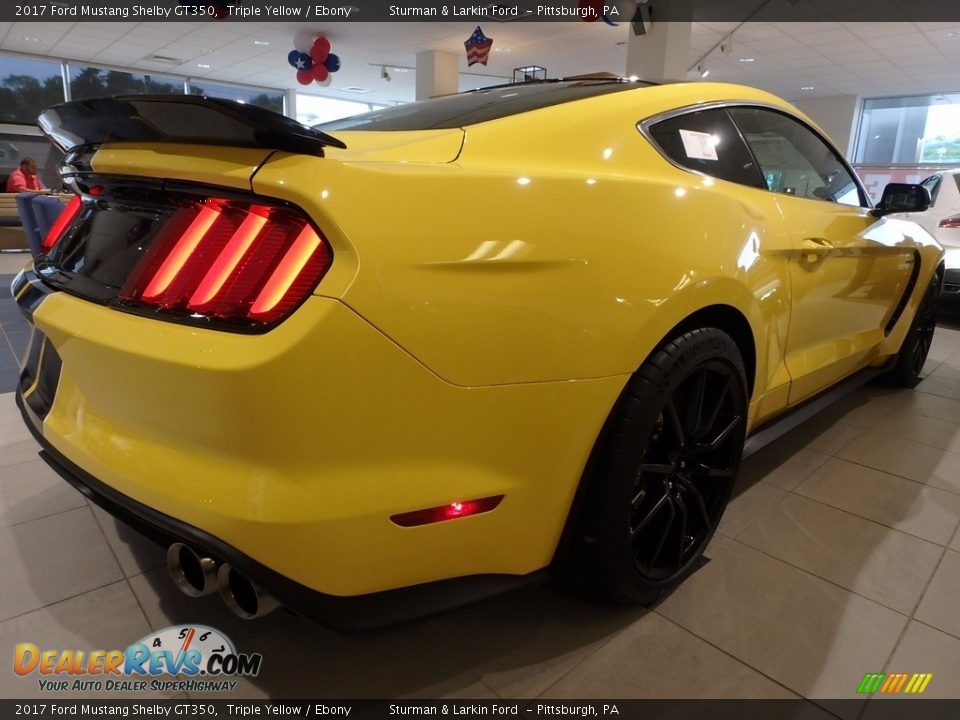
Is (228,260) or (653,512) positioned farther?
(653,512)

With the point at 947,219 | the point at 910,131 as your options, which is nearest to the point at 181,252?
the point at 947,219

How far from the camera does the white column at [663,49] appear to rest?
308 inches

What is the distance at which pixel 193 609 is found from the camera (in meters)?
1.48

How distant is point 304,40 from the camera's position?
417 inches

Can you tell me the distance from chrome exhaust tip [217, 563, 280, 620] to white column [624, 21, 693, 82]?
8171 millimetres

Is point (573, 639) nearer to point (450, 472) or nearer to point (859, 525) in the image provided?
point (450, 472)

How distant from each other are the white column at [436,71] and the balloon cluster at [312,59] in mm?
1548

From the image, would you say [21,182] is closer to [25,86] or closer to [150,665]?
[25,86]

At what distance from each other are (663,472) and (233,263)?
1.03m

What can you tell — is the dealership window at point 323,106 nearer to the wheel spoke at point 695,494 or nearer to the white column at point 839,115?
the white column at point 839,115
